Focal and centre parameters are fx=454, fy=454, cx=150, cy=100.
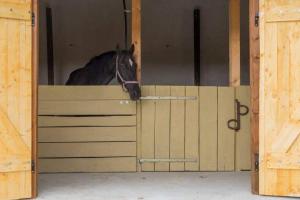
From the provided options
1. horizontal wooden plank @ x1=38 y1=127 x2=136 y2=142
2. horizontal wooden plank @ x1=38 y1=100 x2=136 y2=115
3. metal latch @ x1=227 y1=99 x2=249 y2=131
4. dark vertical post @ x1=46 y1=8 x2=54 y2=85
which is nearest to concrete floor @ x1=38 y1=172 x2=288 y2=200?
horizontal wooden plank @ x1=38 y1=127 x2=136 y2=142

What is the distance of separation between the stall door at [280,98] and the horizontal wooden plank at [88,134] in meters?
1.83

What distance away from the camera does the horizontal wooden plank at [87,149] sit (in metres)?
5.29

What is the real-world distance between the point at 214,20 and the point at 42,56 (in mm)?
3150

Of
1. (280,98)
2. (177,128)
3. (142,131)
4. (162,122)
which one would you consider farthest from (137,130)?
(280,98)

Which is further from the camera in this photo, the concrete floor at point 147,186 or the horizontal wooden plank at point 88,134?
the horizontal wooden plank at point 88,134

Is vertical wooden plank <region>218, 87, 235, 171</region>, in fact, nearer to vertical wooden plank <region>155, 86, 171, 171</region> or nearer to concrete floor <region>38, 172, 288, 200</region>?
concrete floor <region>38, 172, 288, 200</region>

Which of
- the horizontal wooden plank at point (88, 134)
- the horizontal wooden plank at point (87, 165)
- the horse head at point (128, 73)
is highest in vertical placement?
the horse head at point (128, 73)

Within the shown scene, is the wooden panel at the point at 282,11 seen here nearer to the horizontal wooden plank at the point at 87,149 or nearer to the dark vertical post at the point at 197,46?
the horizontal wooden plank at the point at 87,149

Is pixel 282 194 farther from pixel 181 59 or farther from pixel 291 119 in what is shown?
pixel 181 59

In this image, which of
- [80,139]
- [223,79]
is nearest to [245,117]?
[80,139]

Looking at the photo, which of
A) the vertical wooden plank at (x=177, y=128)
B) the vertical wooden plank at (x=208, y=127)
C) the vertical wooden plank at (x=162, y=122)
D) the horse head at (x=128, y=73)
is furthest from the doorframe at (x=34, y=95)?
the vertical wooden plank at (x=208, y=127)

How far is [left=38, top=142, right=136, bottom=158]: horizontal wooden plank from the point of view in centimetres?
529

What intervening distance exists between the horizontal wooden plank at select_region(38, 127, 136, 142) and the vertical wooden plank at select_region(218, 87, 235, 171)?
105cm

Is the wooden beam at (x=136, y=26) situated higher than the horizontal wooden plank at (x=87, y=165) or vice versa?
the wooden beam at (x=136, y=26)
